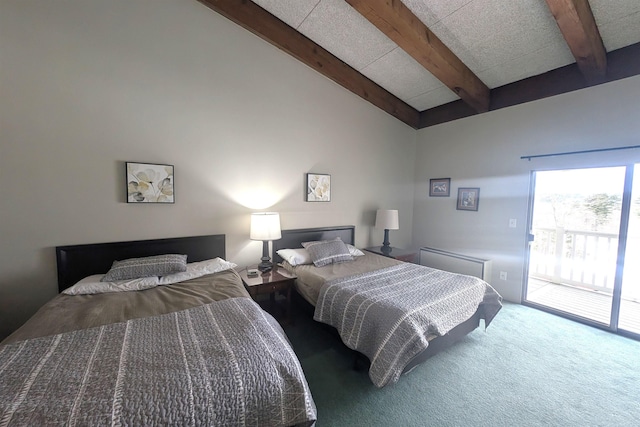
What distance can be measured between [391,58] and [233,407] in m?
3.65

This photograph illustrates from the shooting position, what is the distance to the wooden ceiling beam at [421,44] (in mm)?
2311

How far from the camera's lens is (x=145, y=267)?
2.20 metres

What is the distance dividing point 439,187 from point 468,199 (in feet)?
1.67

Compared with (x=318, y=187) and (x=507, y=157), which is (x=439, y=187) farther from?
(x=318, y=187)

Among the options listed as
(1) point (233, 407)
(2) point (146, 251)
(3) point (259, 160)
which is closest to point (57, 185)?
(2) point (146, 251)

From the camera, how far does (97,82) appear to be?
223cm

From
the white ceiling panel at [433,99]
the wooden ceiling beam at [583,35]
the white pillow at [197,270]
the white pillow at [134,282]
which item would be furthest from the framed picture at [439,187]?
the white pillow at [134,282]

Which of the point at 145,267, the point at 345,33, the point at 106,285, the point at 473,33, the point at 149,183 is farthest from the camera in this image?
the point at 345,33

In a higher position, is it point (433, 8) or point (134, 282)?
point (433, 8)

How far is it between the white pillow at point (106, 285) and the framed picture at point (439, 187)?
4.08m

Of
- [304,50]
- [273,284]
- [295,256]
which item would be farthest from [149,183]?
[304,50]

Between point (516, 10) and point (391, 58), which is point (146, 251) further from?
point (516, 10)

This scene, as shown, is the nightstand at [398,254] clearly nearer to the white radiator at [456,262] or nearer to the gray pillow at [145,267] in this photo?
the white radiator at [456,262]

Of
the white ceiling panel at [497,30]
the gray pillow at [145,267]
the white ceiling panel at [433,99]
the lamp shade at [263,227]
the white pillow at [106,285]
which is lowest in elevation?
the white pillow at [106,285]
